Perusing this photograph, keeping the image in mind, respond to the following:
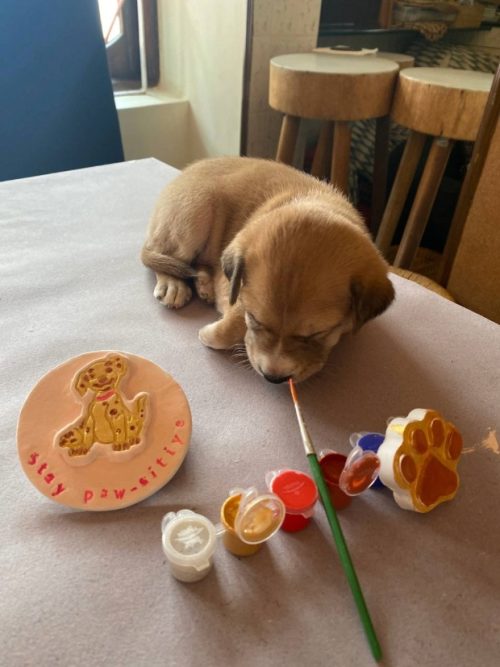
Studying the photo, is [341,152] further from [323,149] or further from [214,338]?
[214,338]

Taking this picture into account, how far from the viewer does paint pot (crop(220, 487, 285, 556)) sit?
0.66 metres

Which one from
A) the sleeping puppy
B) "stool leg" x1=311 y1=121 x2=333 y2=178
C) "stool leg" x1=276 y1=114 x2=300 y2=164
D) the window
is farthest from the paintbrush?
the window

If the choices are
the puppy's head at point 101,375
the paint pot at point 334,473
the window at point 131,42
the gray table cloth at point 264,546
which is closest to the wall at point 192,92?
the window at point 131,42

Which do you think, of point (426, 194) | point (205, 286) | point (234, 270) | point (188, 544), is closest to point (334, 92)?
point (426, 194)

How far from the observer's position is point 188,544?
0.66 metres

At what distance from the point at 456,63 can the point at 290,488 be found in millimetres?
3038

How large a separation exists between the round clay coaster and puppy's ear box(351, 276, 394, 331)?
0.40 metres

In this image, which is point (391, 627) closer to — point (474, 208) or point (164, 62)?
point (474, 208)

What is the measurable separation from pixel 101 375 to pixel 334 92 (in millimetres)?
1775

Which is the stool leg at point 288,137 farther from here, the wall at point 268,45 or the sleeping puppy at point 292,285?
the sleeping puppy at point 292,285

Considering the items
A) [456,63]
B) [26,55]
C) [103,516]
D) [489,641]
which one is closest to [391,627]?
[489,641]

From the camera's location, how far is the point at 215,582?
664 mm

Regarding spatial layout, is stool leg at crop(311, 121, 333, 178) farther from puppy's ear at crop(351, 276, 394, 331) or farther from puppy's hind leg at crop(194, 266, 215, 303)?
puppy's ear at crop(351, 276, 394, 331)

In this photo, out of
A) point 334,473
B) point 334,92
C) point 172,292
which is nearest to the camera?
Result: point 334,473
